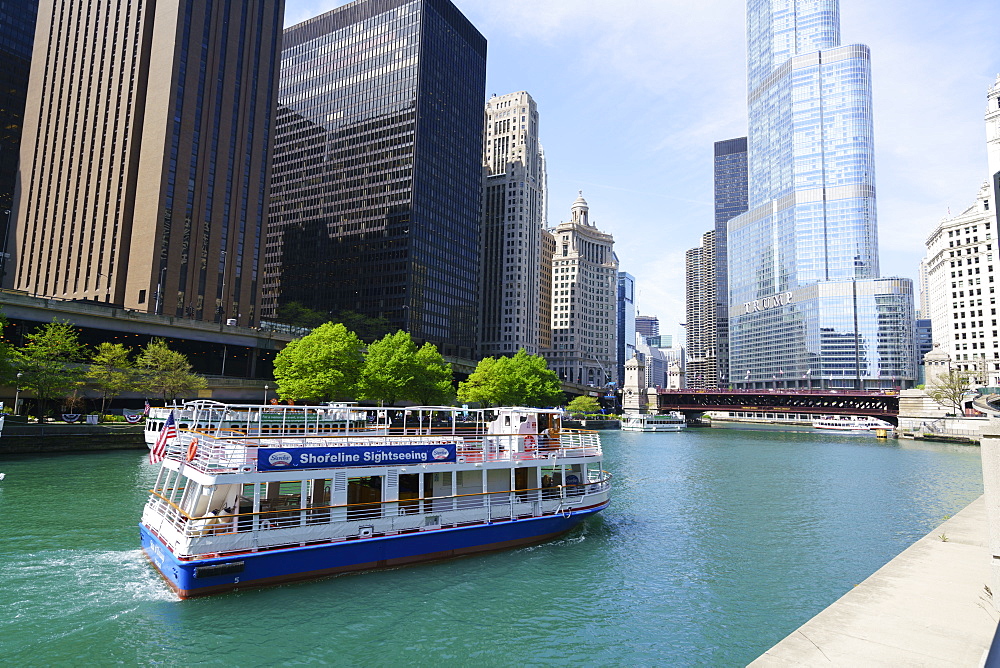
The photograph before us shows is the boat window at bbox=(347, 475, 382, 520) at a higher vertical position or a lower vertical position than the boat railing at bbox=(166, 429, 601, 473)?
lower

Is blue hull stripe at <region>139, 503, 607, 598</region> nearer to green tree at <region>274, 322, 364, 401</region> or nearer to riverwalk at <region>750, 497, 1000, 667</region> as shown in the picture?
riverwalk at <region>750, 497, 1000, 667</region>

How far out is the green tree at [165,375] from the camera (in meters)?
73.8

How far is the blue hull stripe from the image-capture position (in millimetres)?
21750

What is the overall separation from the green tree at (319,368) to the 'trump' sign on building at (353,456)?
51.8 meters

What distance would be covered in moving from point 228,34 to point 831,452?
134967 mm

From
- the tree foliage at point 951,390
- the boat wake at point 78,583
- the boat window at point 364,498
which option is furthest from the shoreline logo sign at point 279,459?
the tree foliage at point 951,390

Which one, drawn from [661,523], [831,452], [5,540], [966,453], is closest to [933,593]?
[661,523]

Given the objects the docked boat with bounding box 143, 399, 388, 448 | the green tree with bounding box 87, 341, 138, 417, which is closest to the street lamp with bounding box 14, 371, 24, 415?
the green tree with bounding box 87, 341, 138, 417

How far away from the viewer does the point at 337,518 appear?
25.0m

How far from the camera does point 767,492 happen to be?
50.3 metres

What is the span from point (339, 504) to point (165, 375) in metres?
59.4

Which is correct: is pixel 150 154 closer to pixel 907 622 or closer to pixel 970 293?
pixel 907 622

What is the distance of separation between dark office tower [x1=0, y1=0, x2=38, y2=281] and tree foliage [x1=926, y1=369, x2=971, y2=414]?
8401 inches

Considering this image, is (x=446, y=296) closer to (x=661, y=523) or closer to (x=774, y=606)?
(x=661, y=523)
